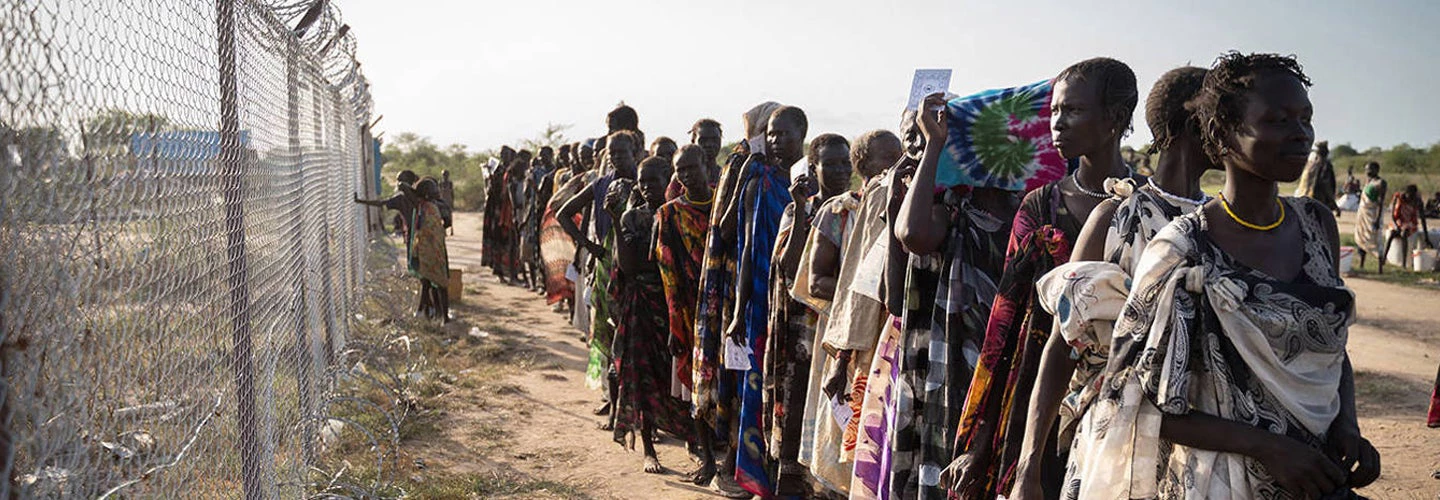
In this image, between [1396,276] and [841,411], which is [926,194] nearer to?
[841,411]

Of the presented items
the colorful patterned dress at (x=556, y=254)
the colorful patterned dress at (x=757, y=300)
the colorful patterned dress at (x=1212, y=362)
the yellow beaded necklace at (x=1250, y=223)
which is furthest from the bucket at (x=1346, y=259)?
the colorful patterned dress at (x=1212, y=362)

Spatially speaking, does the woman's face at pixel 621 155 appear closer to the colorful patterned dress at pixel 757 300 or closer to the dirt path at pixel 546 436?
the dirt path at pixel 546 436

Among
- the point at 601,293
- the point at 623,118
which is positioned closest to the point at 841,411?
the point at 601,293

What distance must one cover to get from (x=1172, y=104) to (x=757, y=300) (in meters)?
2.76

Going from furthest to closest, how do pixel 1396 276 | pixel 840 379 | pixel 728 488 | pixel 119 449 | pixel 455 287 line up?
pixel 1396 276
pixel 455 287
pixel 728 488
pixel 840 379
pixel 119 449

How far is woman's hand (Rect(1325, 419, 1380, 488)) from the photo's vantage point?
211 centimetres

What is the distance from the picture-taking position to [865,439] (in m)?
3.79

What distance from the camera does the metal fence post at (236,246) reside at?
2908 millimetres

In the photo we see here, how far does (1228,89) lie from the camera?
2195mm

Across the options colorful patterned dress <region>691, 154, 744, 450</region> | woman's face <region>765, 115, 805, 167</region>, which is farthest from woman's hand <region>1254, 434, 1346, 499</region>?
colorful patterned dress <region>691, 154, 744, 450</region>

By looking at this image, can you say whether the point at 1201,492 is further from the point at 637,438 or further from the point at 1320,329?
Result: the point at 637,438

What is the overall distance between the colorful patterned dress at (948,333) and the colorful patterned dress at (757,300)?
162cm

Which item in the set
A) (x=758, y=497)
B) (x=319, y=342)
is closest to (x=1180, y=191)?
(x=758, y=497)

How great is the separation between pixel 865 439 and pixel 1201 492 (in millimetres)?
1711
